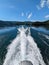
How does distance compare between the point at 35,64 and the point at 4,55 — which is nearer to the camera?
the point at 35,64

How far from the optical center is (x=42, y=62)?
1048 cm

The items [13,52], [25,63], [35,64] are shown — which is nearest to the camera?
[25,63]

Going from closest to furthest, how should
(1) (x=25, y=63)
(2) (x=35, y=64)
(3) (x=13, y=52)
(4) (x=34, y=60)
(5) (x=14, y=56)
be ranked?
(1) (x=25, y=63)
(2) (x=35, y=64)
(4) (x=34, y=60)
(5) (x=14, y=56)
(3) (x=13, y=52)

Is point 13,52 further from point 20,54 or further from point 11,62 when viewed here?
point 11,62

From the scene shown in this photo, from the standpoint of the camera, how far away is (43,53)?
12625 millimetres

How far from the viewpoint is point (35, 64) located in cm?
982

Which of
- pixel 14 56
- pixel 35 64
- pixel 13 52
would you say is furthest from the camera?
pixel 13 52

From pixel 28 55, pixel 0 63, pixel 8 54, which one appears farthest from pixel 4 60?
pixel 28 55

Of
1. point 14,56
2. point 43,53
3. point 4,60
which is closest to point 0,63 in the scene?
point 4,60

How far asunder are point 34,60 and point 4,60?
2342mm

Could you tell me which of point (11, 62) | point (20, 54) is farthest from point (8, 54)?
point (11, 62)

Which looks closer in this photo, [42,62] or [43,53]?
[42,62]

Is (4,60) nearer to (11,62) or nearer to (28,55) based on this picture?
(11,62)

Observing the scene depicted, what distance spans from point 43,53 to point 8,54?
3247 millimetres
